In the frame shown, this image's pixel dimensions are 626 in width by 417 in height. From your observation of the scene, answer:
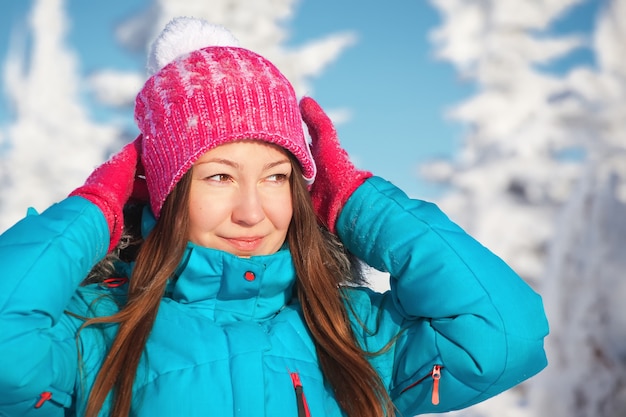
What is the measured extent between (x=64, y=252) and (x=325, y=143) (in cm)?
96

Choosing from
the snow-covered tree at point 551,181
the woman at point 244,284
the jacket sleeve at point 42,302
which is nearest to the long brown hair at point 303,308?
the woman at point 244,284

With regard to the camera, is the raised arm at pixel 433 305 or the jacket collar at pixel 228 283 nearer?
the raised arm at pixel 433 305

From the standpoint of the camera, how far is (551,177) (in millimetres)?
12719

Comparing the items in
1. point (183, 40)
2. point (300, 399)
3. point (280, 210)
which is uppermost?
point (183, 40)

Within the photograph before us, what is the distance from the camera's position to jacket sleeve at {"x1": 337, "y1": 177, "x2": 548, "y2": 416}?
6.71ft

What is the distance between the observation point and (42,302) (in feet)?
6.08

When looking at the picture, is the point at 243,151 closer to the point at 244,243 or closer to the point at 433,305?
the point at 244,243

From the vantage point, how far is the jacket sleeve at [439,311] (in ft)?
6.71

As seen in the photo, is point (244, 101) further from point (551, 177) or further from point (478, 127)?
point (478, 127)

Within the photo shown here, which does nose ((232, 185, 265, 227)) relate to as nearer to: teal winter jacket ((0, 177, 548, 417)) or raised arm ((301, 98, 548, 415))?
teal winter jacket ((0, 177, 548, 417))

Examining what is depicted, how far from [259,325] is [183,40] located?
103 cm

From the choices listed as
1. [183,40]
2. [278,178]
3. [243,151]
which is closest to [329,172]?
[278,178]

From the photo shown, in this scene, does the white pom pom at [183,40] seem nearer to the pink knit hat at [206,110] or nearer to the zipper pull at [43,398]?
the pink knit hat at [206,110]

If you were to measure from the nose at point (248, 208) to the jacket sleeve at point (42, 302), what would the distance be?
1.41 feet
